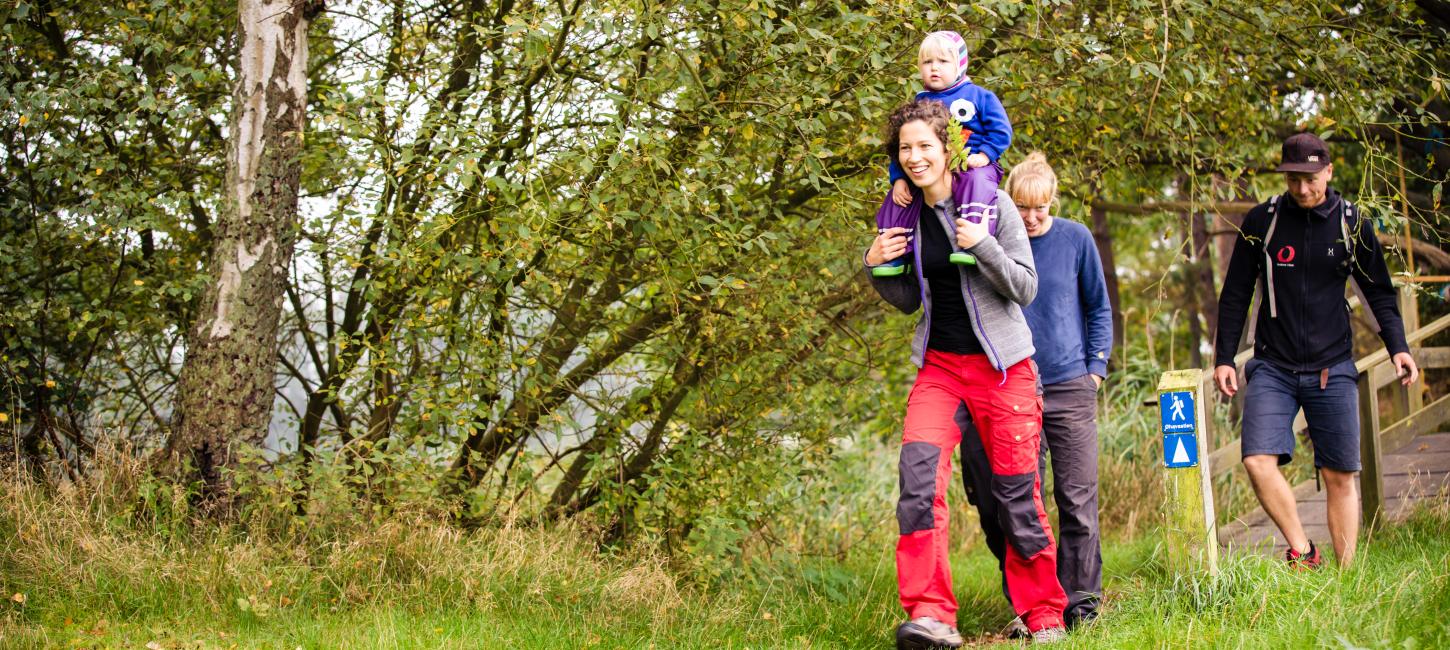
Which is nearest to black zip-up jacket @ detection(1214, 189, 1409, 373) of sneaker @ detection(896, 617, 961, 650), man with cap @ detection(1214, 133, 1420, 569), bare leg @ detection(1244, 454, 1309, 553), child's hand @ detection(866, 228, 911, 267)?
man with cap @ detection(1214, 133, 1420, 569)

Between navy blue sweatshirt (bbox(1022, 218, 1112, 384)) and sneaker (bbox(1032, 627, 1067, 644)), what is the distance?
963 mm

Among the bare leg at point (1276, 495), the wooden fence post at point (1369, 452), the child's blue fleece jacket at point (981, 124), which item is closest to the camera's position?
the child's blue fleece jacket at point (981, 124)

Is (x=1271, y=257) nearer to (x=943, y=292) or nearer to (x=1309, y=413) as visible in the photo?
(x=1309, y=413)

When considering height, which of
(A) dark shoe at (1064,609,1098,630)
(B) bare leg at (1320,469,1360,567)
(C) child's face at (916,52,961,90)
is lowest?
(A) dark shoe at (1064,609,1098,630)

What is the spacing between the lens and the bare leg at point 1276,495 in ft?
16.2

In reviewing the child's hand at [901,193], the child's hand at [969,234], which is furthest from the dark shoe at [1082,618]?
the child's hand at [901,193]

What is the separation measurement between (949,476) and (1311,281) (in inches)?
78.3

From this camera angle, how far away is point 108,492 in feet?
17.1

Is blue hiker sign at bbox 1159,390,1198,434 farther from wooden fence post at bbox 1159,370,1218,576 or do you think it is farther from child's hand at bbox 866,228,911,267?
child's hand at bbox 866,228,911,267

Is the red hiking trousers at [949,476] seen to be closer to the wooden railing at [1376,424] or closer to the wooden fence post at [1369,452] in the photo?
the wooden railing at [1376,424]

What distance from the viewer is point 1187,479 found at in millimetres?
4363

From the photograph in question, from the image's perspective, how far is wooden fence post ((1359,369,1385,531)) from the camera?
248 inches

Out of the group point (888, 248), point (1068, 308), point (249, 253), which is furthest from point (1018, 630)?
point (249, 253)

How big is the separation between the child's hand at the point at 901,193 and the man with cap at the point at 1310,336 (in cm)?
183
